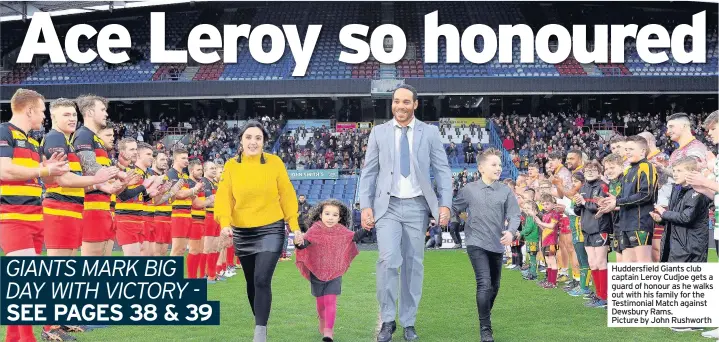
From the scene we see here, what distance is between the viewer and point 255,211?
21.1ft

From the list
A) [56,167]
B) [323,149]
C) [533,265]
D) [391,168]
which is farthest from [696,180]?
[323,149]

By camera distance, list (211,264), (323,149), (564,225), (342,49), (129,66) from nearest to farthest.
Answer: (564,225) → (211,264) → (323,149) → (129,66) → (342,49)

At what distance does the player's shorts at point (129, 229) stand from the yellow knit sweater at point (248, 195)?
300 centimetres

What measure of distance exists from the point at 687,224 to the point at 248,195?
3.87 metres

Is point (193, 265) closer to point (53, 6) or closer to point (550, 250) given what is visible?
point (550, 250)

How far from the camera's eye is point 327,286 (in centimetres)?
699

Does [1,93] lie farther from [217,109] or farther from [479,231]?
[479,231]

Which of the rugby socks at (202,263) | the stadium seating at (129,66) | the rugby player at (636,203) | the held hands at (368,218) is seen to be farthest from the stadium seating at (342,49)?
the held hands at (368,218)

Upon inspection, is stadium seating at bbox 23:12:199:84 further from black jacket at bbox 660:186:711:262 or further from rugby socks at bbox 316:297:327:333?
black jacket at bbox 660:186:711:262

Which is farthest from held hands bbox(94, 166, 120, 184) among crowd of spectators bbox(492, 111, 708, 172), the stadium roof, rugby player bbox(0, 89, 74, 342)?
the stadium roof

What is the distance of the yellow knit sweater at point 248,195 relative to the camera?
6410 mm

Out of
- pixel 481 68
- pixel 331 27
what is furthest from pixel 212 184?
pixel 331 27

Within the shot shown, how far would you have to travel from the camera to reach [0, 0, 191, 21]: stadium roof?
1278 inches

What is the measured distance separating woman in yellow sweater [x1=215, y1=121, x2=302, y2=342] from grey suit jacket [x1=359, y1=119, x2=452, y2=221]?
850 mm
